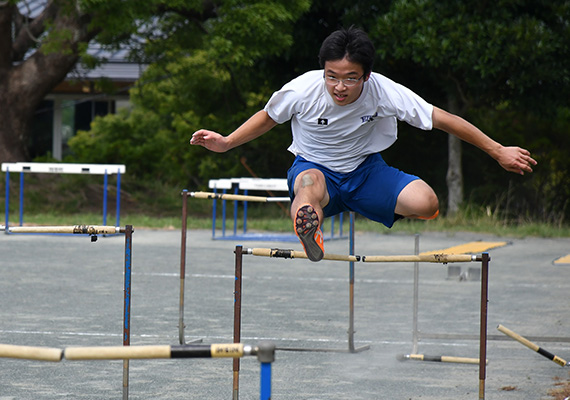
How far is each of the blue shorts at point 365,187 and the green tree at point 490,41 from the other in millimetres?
13869

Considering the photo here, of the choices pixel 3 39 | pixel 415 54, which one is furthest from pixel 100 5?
pixel 415 54

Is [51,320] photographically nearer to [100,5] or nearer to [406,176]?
[406,176]

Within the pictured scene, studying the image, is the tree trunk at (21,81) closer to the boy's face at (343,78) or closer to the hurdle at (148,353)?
the boy's face at (343,78)

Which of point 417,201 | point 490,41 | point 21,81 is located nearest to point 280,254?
point 417,201

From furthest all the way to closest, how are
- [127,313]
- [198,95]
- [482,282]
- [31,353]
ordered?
[198,95] < [482,282] < [127,313] < [31,353]

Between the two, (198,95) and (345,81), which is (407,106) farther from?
(198,95)

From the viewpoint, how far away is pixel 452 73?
20875 millimetres

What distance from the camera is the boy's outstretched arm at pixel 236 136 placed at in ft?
17.5

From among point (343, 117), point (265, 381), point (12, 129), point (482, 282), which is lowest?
point (265, 381)

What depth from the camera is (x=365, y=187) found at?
216 inches

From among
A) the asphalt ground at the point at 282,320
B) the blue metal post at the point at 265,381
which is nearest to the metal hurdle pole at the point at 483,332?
the asphalt ground at the point at 282,320

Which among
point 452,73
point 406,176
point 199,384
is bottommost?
point 199,384

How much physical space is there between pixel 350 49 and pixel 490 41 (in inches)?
568

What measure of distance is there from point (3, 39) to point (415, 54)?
10247 mm
